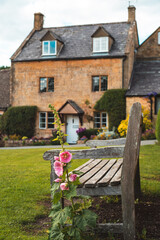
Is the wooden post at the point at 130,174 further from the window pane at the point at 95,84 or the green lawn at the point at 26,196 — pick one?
the window pane at the point at 95,84

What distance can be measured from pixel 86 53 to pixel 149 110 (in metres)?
6.95

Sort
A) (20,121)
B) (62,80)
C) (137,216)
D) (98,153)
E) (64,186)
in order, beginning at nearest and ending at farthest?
(64,186) → (98,153) → (137,216) → (62,80) → (20,121)

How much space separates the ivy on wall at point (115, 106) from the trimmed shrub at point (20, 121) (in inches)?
250

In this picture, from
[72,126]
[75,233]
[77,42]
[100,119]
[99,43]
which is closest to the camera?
[75,233]

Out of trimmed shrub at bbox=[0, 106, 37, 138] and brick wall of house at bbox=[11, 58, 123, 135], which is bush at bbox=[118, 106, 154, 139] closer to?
brick wall of house at bbox=[11, 58, 123, 135]

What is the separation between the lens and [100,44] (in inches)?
907

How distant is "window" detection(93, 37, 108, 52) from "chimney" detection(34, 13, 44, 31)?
21.7 ft

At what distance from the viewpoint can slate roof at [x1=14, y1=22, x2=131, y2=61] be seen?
23.1 meters

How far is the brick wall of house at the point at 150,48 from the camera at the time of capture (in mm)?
25859

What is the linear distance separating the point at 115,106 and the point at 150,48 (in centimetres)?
795

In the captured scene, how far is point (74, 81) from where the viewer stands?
2344 cm

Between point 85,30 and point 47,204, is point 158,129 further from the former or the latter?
point 85,30

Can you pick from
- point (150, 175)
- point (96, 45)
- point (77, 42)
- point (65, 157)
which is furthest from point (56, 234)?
point (77, 42)

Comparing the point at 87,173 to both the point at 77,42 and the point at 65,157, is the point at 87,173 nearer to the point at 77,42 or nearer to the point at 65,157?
the point at 65,157
